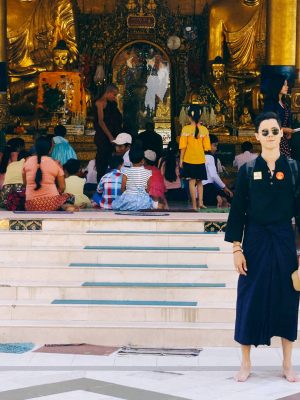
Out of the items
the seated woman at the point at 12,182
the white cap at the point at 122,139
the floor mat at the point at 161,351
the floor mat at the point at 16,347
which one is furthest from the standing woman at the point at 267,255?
the white cap at the point at 122,139

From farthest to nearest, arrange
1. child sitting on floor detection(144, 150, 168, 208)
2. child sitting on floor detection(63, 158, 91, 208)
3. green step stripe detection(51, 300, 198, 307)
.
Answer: child sitting on floor detection(144, 150, 168, 208) < child sitting on floor detection(63, 158, 91, 208) < green step stripe detection(51, 300, 198, 307)

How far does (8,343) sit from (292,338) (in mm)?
2375

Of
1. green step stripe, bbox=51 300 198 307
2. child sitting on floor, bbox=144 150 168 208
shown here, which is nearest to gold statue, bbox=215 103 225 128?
child sitting on floor, bbox=144 150 168 208

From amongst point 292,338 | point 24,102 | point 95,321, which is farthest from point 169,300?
point 24,102

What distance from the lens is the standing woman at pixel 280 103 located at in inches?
374

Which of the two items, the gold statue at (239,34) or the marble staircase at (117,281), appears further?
the gold statue at (239,34)

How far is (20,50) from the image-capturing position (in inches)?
793

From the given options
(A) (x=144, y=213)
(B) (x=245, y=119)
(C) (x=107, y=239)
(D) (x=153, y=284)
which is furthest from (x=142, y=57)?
(D) (x=153, y=284)

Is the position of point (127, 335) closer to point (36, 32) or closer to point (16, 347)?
point (16, 347)

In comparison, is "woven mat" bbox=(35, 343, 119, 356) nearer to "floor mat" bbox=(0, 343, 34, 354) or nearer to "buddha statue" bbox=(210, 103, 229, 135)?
"floor mat" bbox=(0, 343, 34, 354)

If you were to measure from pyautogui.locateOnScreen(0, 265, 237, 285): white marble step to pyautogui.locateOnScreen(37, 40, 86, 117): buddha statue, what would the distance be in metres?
9.88

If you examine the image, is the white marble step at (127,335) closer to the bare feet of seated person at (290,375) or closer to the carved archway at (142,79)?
the bare feet of seated person at (290,375)

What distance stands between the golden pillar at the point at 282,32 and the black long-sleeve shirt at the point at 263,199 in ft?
29.2

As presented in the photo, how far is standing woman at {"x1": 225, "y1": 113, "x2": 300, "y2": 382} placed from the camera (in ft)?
23.0
